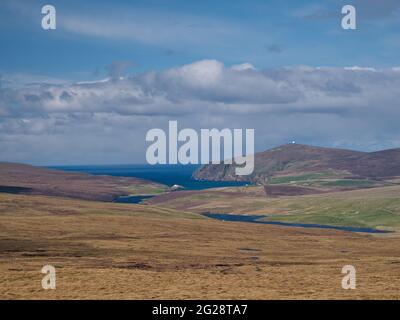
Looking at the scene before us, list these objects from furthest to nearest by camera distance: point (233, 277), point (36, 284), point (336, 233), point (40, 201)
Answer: point (40, 201)
point (336, 233)
point (233, 277)
point (36, 284)

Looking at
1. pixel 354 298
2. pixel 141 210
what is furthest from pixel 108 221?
pixel 354 298

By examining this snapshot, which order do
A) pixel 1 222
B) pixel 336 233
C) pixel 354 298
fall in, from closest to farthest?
pixel 354 298, pixel 1 222, pixel 336 233

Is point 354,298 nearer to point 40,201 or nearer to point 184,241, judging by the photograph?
point 184,241

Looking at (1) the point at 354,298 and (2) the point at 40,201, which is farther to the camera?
(2) the point at 40,201

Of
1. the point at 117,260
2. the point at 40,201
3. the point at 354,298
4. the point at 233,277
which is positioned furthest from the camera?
the point at 40,201
